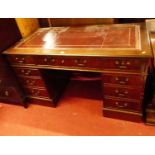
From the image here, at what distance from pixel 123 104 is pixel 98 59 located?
504 millimetres

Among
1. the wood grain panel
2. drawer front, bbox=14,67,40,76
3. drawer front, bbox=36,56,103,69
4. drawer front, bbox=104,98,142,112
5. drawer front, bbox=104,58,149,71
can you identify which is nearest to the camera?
drawer front, bbox=104,58,149,71

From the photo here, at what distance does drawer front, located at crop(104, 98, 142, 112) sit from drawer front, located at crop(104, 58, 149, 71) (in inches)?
14.3

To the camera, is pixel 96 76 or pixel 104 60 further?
pixel 96 76

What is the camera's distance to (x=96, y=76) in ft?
7.02

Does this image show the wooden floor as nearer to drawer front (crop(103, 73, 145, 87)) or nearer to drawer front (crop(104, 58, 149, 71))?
drawer front (crop(103, 73, 145, 87))

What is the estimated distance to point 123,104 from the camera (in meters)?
1.46

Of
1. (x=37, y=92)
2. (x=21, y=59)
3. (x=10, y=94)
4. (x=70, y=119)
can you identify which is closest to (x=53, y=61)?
(x=21, y=59)

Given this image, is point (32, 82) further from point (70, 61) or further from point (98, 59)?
point (98, 59)

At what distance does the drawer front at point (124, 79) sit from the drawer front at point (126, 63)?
0.24 ft

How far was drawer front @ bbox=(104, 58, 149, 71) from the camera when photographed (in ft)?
3.74

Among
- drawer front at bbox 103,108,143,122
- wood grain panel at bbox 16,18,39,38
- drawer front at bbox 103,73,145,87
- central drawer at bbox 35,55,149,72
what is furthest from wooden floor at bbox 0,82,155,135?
wood grain panel at bbox 16,18,39,38

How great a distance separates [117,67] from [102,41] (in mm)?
273
